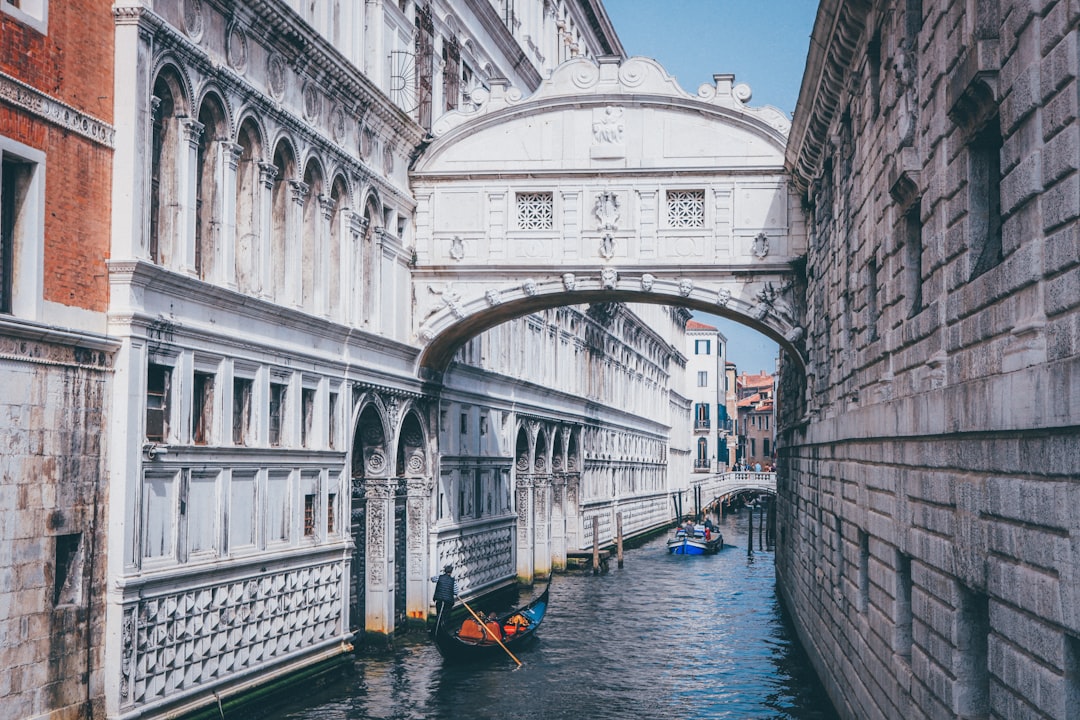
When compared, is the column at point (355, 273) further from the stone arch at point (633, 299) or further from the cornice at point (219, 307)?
the stone arch at point (633, 299)

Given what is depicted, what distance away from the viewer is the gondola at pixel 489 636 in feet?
62.6

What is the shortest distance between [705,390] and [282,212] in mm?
72322

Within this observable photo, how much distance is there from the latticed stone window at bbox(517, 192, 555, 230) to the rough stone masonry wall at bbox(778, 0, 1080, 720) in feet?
19.9

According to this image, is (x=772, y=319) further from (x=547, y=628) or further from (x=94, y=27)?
(x=94, y=27)

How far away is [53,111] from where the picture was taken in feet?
36.3

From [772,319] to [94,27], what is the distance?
37.3 ft

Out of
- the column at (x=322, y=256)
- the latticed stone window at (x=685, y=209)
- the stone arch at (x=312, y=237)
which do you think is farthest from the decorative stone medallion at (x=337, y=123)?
the latticed stone window at (x=685, y=209)

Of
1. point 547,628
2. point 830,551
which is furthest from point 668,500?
point 830,551

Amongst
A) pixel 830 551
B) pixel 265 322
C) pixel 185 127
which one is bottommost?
pixel 830 551

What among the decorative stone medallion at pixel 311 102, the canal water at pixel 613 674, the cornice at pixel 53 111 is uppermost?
the decorative stone medallion at pixel 311 102

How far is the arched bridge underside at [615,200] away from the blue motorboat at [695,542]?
73.2 ft

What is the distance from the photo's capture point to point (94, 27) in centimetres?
1173

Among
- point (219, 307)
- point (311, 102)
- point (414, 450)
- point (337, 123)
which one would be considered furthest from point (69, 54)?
point (414, 450)

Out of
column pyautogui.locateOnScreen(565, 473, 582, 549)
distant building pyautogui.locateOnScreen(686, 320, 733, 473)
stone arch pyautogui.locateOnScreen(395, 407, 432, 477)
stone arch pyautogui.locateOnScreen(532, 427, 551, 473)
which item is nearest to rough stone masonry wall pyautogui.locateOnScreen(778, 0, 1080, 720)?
stone arch pyautogui.locateOnScreen(395, 407, 432, 477)
